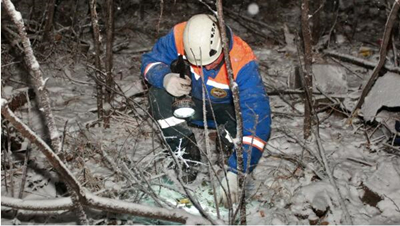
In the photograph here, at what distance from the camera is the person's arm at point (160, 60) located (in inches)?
137

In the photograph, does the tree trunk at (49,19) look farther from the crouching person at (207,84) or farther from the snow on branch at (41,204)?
the snow on branch at (41,204)

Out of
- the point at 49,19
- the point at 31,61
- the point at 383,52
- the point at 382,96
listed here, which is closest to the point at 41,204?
the point at 31,61

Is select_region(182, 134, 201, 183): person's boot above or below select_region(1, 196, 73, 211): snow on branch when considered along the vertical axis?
below

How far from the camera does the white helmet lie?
313 centimetres

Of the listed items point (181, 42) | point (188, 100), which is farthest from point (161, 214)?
point (181, 42)

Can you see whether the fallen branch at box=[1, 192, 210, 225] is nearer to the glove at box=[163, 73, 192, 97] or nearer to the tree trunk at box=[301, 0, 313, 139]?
the glove at box=[163, 73, 192, 97]

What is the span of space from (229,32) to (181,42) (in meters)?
0.47

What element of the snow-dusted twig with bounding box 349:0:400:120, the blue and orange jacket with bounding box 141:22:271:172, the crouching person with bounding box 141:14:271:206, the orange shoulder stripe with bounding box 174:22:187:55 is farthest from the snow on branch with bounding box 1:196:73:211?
the snow-dusted twig with bounding box 349:0:400:120

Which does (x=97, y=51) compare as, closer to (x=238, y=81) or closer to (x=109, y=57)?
(x=109, y=57)

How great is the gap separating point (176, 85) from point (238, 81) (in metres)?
0.46

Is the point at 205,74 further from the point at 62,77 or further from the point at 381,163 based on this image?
the point at 62,77

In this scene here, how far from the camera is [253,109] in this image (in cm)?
315

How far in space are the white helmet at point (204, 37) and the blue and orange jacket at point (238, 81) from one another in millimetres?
119

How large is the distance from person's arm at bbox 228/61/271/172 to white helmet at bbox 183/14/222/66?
0.26 meters
